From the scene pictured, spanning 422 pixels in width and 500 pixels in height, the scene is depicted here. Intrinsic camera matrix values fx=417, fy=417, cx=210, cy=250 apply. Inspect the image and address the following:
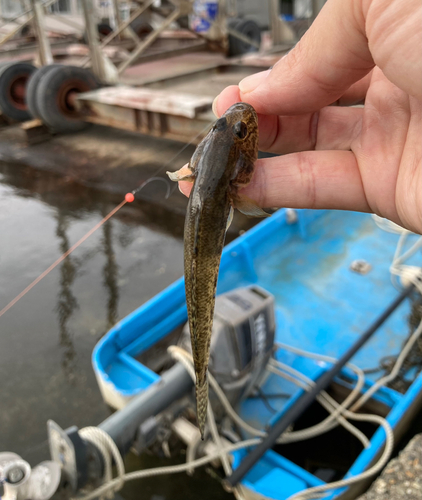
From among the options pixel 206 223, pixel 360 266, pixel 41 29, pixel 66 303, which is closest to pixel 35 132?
pixel 41 29

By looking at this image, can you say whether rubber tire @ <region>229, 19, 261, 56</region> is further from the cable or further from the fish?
the fish

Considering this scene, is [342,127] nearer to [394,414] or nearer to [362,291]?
[394,414]

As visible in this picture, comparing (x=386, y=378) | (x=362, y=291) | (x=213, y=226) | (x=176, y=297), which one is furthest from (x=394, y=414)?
(x=213, y=226)

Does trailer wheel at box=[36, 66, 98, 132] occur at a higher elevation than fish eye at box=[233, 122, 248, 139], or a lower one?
lower

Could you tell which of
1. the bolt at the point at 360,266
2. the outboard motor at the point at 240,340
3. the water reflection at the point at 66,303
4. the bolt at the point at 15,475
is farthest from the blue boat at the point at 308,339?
the bolt at the point at 15,475

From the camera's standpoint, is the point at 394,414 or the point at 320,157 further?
the point at 394,414

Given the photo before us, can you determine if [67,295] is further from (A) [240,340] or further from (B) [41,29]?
(B) [41,29]

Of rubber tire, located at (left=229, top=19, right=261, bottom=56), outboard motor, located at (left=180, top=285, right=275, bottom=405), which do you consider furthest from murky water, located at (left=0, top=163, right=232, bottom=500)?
rubber tire, located at (left=229, top=19, right=261, bottom=56)
